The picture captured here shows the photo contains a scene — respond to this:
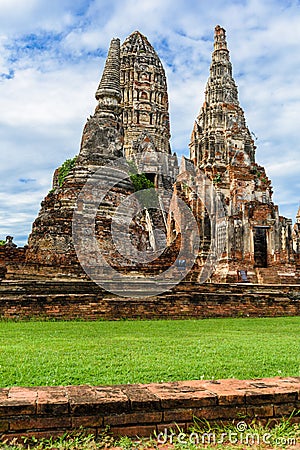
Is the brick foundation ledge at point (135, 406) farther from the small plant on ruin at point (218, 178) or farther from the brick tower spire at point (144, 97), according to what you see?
the brick tower spire at point (144, 97)

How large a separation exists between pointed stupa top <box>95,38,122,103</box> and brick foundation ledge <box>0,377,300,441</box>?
1611 cm

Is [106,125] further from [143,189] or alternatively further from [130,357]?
[130,357]

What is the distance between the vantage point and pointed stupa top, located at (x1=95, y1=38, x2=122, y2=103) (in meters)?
18.3

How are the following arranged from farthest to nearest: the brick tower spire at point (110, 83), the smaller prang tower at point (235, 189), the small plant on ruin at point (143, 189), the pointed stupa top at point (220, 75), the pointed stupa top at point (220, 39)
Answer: the pointed stupa top at point (220, 39) < the pointed stupa top at point (220, 75) < the small plant on ruin at point (143, 189) < the smaller prang tower at point (235, 189) < the brick tower spire at point (110, 83)

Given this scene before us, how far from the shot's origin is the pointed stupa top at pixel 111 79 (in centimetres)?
1827

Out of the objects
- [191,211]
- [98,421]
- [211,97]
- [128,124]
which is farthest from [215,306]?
[128,124]

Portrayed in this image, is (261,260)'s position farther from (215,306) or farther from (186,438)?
(186,438)

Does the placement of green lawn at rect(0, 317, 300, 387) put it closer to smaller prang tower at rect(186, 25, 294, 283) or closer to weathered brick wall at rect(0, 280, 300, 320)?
weathered brick wall at rect(0, 280, 300, 320)

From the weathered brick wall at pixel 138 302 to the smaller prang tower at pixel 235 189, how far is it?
6134 millimetres

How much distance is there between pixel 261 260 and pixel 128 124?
2934 cm

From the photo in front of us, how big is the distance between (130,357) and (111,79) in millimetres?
15610

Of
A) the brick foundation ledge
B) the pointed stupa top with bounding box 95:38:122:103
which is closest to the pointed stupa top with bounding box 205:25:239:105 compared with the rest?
the pointed stupa top with bounding box 95:38:122:103

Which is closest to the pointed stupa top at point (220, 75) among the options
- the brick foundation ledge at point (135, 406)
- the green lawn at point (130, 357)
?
the green lawn at point (130, 357)

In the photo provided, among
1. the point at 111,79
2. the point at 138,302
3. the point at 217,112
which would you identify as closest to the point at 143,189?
the point at 111,79
